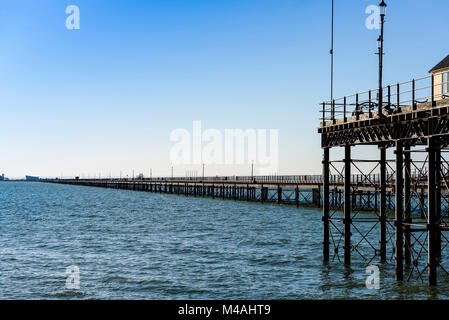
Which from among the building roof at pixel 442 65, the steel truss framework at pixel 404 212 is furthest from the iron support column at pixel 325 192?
the building roof at pixel 442 65

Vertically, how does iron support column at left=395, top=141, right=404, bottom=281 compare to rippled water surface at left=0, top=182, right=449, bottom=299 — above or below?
above

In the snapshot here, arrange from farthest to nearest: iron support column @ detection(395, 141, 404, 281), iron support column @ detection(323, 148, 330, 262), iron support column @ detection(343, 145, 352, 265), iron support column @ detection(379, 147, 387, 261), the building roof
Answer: iron support column @ detection(323, 148, 330, 262)
iron support column @ detection(379, 147, 387, 261)
the building roof
iron support column @ detection(343, 145, 352, 265)
iron support column @ detection(395, 141, 404, 281)

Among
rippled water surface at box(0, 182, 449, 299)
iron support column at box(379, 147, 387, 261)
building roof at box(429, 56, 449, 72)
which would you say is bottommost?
rippled water surface at box(0, 182, 449, 299)

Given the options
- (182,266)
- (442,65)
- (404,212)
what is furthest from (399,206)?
(182,266)

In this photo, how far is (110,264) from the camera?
2581 cm

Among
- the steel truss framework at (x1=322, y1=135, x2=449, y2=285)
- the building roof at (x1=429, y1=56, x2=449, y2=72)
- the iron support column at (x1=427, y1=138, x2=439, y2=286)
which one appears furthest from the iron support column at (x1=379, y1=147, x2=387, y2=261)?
the iron support column at (x1=427, y1=138, x2=439, y2=286)

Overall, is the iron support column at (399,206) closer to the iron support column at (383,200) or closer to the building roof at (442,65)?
the iron support column at (383,200)

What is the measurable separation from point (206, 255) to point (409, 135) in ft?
47.1

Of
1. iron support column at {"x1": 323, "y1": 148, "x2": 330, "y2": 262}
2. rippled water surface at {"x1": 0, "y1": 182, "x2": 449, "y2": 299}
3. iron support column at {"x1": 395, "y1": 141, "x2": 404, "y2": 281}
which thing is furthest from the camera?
iron support column at {"x1": 323, "y1": 148, "x2": 330, "y2": 262}

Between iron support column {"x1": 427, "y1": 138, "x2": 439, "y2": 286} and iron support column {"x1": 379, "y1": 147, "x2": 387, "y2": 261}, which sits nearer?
iron support column {"x1": 427, "y1": 138, "x2": 439, "y2": 286}

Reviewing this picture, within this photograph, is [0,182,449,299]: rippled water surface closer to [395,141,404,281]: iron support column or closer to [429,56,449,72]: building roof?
[395,141,404,281]: iron support column
